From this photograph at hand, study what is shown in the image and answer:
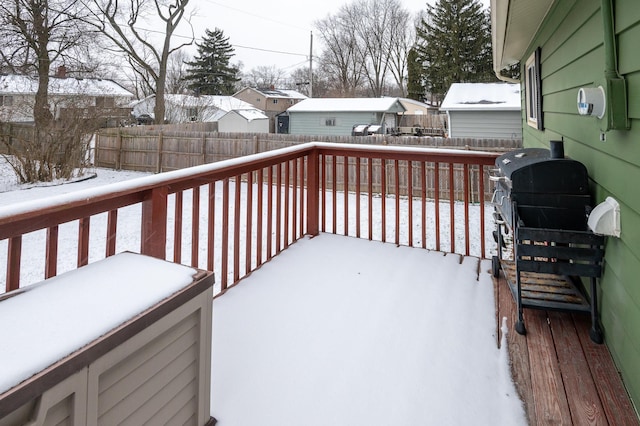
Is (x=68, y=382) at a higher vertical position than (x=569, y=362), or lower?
higher

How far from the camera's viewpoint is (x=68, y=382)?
0.82m

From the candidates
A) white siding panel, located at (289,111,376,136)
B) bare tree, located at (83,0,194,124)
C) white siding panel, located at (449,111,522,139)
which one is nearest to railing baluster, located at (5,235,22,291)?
white siding panel, located at (449,111,522,139)

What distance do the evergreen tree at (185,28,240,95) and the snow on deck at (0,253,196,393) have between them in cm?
3228

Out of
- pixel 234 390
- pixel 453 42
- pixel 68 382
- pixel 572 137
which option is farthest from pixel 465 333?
pixel 453 42

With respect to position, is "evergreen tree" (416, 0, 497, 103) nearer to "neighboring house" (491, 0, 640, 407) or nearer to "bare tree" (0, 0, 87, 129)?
"bare tree" (0, 0, 87, 129)

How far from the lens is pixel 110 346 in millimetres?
908

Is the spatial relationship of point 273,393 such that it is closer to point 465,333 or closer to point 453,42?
point 465,333

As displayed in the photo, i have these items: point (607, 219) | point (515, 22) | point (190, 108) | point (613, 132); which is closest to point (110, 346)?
point (607, 219)

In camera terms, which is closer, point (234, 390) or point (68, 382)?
point (68, 382)

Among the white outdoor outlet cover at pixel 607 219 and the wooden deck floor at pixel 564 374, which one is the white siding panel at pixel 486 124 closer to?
the wooden deck floor at pixel 564 374

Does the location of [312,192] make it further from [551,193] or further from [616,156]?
[616,156]

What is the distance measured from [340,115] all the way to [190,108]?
322 inches

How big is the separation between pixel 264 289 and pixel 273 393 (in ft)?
3.11

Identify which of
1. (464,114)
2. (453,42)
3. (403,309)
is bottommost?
(403,309)
